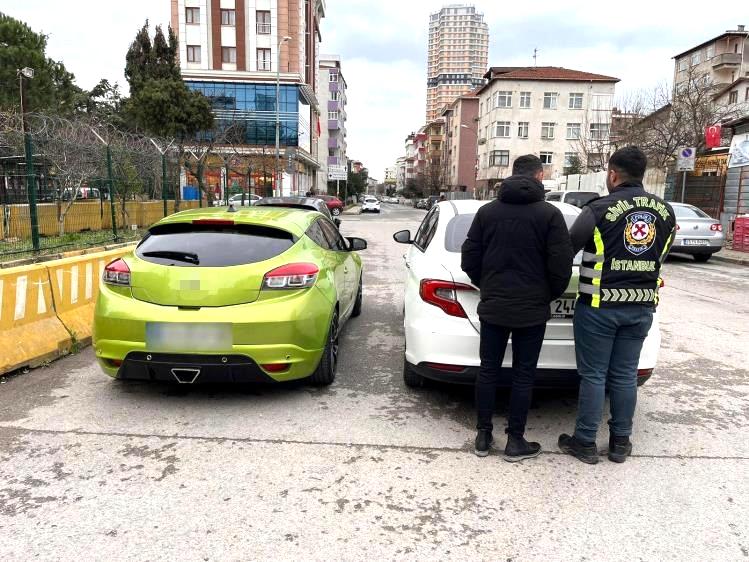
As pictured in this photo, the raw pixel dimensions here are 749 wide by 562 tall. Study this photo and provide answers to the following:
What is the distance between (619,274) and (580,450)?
1.14 metres

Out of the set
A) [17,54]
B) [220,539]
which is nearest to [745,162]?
[220,539]

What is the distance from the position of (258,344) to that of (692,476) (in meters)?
2.88

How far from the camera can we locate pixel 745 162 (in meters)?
17.6

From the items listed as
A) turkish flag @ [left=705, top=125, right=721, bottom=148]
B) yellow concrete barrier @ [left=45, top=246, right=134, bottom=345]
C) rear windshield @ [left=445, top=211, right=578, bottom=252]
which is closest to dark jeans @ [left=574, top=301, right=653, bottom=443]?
rear windshield @ [left=445, top=211, right=578, bottom=252]

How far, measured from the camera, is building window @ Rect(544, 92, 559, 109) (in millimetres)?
61562

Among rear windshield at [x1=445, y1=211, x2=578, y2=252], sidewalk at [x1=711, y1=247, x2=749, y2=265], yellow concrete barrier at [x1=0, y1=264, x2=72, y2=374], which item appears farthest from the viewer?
sidewalk at [x1=711, y1=247, x2=749, y2=265]

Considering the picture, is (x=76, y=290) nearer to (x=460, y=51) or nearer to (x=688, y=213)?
(x=688, y=213)

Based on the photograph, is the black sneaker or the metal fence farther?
the metal fence

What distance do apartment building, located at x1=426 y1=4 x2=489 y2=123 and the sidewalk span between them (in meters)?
178

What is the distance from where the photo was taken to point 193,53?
50.6m

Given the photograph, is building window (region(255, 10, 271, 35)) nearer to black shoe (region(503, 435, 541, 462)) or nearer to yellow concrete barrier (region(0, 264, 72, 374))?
yellow concrete barrier (region(0, 264, 72, 374))

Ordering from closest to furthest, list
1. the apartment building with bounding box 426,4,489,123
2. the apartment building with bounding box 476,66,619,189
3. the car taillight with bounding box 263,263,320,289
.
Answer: the car taillight with bounding box 263,263,320,289
the apartment building with bounding box 476,66,619,189
the apartment building with bounding box 426,4,489,123

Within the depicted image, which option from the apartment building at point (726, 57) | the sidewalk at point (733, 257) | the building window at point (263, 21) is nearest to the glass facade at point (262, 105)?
the building window at point (263, 21)

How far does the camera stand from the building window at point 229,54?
167 feet
